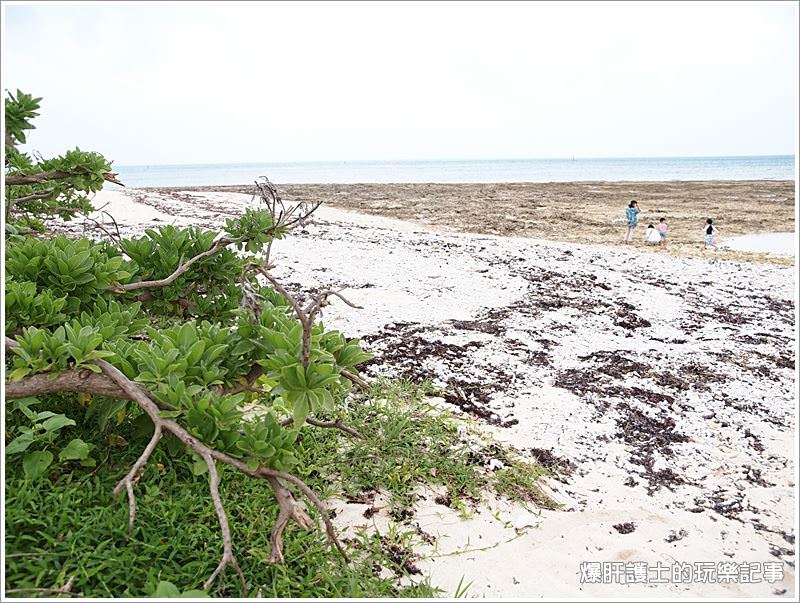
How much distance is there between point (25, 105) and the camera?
2926 millimetres

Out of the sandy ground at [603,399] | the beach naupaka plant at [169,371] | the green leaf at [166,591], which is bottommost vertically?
the sandy ground at [603,399]

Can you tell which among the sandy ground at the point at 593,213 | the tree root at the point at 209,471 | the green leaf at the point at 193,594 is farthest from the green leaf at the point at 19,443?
the sandy ground at the point at 593,213

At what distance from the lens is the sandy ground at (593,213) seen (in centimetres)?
1348

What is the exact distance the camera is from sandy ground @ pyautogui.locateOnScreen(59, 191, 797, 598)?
2.35 m

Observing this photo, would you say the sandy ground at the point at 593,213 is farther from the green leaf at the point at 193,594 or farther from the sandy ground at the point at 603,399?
the green leaf at the point at 193,594

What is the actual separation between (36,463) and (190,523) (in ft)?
1.92

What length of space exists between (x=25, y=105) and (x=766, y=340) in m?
6.05

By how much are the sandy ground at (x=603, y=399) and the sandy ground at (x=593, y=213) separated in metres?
5.17

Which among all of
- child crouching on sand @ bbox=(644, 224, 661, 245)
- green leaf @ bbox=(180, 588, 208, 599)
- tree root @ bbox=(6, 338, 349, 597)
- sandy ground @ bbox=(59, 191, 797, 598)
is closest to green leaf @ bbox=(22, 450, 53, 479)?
tree root @ bbox=(6, 338, 349, 597)

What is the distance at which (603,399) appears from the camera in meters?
3.90

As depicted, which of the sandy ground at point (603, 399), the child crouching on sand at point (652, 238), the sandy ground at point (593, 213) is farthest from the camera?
the sandy ground at point (593, 213)

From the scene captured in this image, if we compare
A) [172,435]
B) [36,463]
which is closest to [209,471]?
[172,435]

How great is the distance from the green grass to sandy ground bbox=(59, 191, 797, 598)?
19cm

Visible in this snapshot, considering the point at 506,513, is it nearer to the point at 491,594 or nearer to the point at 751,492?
the point at 491,594
